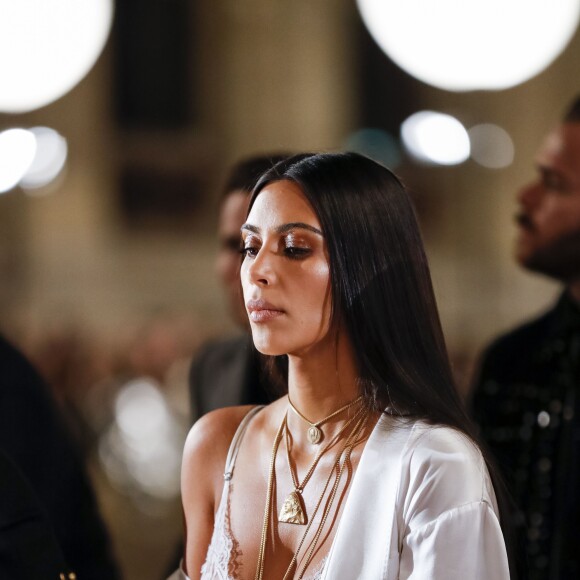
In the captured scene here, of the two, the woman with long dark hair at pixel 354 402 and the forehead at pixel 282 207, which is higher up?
the forehead at pixel 282 207

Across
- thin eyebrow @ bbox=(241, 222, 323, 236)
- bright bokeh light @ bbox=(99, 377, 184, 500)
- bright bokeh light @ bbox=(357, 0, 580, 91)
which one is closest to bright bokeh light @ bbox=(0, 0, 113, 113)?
bright bokeh light @ bbox=(357, 0, 580, 91)

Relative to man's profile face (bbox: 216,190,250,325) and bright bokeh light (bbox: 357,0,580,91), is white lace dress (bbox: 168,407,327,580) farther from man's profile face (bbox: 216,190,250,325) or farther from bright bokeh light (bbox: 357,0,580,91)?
bright bokeh light (bbox: 357,0,580,91)

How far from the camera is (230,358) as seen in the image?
7.79 ft

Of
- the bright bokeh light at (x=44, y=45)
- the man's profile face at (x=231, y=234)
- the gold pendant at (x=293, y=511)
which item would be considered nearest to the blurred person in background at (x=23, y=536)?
the gold pendant at (x=293, y=511)

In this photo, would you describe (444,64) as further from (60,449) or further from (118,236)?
(118,236)

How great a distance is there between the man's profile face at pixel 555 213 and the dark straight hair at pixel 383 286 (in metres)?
1.14

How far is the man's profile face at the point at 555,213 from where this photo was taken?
243 centimetres

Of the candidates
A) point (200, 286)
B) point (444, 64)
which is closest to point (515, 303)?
point (200, 286)

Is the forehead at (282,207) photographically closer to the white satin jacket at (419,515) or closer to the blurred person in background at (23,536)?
the white satin jacket at (419,515)

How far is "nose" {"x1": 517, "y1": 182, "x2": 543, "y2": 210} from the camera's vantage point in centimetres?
250

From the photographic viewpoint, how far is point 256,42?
31.4 ft

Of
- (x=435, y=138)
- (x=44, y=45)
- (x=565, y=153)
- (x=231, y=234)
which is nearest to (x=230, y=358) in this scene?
(x=231, y=234)

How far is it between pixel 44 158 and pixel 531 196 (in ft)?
22.9

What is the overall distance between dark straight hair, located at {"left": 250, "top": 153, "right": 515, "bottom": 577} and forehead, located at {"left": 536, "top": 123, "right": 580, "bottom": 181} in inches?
47.2
